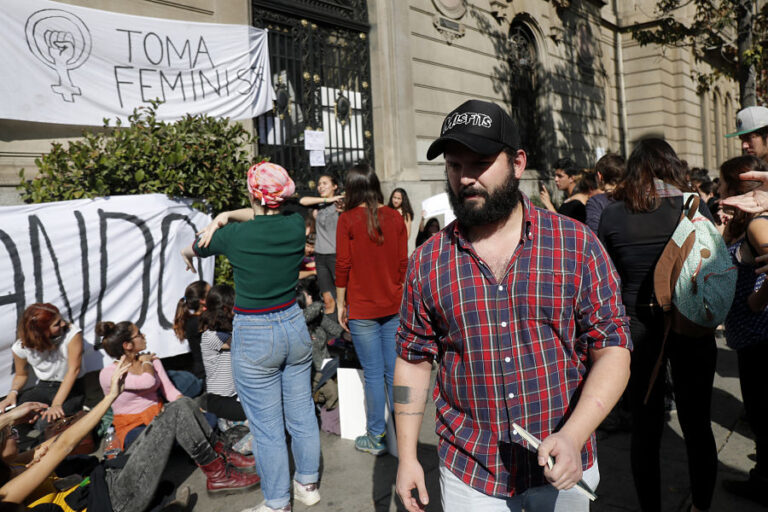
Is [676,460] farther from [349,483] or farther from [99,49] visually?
[99,49]

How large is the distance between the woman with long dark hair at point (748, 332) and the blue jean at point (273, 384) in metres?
2.62

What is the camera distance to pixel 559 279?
1.90 m

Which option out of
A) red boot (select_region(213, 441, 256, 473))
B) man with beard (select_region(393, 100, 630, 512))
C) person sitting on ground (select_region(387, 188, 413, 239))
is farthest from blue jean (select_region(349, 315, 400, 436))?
person sitting on ground (select_region(387, 188, 413, 239))

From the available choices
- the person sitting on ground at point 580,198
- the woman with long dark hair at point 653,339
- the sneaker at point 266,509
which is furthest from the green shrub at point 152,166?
the woman with long dark hair at point 653,339

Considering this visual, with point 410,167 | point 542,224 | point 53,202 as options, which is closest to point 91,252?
point 53,202

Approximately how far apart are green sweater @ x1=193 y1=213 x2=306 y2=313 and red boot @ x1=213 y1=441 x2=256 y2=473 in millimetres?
1379

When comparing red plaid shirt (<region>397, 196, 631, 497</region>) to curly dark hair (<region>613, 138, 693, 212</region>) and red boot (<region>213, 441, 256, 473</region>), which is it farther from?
red boot (<region>213, 441, 256, 473</region>)

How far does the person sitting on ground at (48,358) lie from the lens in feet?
15.6

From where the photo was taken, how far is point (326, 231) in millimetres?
7164

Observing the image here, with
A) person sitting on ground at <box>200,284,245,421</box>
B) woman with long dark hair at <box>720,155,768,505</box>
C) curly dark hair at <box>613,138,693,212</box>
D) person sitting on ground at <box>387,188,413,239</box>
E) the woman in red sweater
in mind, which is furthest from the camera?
person sitting on ground at <box>387,188,413,239</box>

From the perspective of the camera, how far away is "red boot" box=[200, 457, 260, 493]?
13.4 ft

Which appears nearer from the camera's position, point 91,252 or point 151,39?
point 91,252

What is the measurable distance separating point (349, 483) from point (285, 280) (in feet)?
Result: 5.24

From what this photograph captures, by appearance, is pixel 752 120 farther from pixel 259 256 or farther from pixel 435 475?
pixel 259 256
